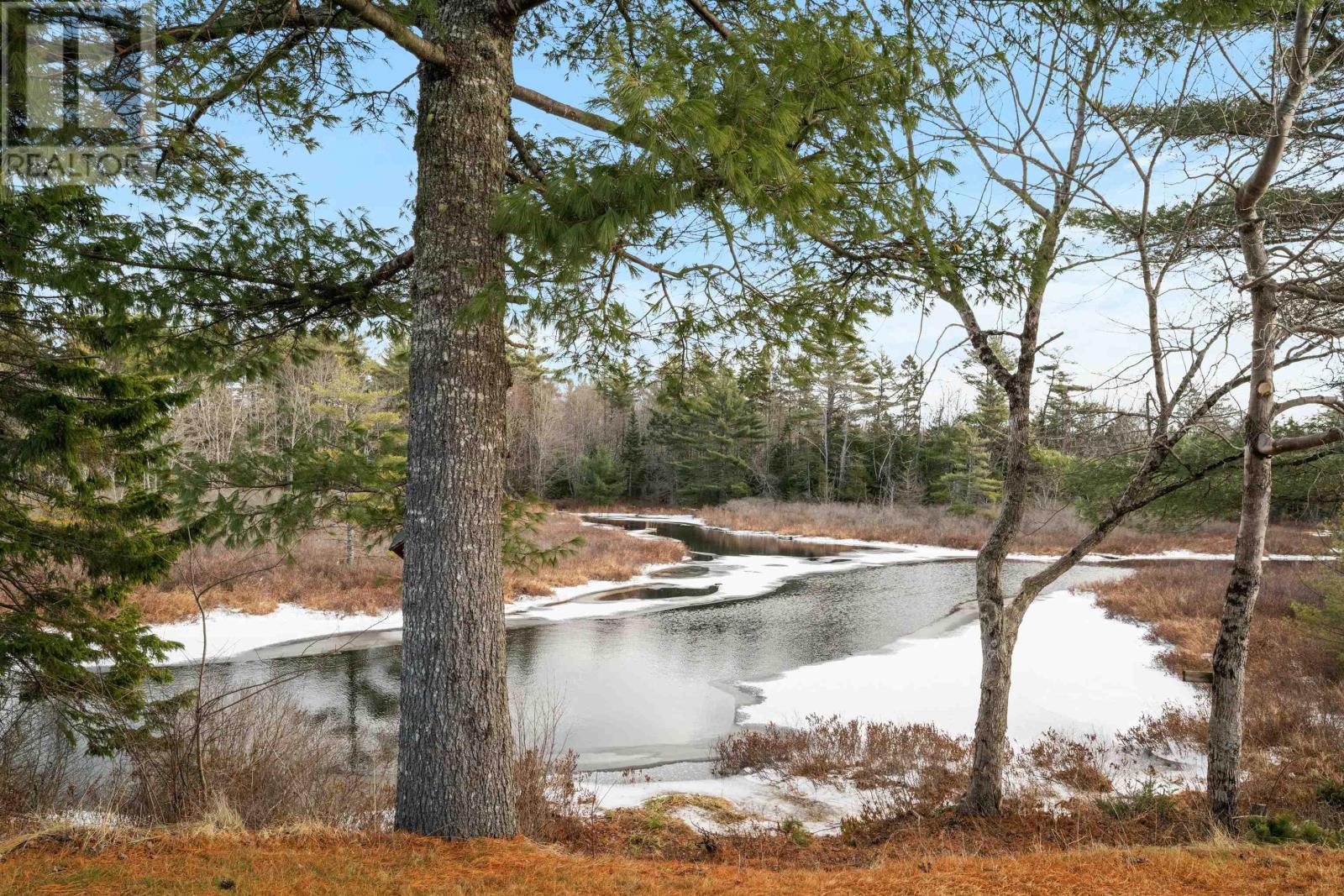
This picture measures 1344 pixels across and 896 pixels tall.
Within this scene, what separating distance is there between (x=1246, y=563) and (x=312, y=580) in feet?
56.4

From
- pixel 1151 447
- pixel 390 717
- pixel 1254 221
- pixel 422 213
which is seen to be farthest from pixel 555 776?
pixel 1254 221

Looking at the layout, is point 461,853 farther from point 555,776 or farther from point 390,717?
point 390,717

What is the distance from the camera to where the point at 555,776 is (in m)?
6.55

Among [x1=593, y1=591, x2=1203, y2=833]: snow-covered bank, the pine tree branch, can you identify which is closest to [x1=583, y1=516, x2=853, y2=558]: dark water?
[x1=593, y1=591, x2=1203, y2=833]: snow-covered bank

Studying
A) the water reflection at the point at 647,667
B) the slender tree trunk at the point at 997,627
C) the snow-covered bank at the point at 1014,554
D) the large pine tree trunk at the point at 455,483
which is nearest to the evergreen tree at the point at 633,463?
the snow-covered bank at the point at 1014,554

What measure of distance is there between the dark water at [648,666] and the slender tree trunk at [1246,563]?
5143 millimetres

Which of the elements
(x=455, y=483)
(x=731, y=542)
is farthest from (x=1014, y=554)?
(x=455, y=483)

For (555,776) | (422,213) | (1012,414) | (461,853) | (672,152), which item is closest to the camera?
(672,152)

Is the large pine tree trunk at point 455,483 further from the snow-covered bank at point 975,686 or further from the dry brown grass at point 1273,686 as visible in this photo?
the snow-covered bank at point 975,686

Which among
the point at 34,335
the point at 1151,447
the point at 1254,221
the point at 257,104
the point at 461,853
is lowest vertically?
the point at 461,853

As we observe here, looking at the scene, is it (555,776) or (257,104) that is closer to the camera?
(257,104)

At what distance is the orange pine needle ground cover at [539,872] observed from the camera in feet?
9.71

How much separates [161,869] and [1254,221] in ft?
23.9

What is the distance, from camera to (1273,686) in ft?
31.0
